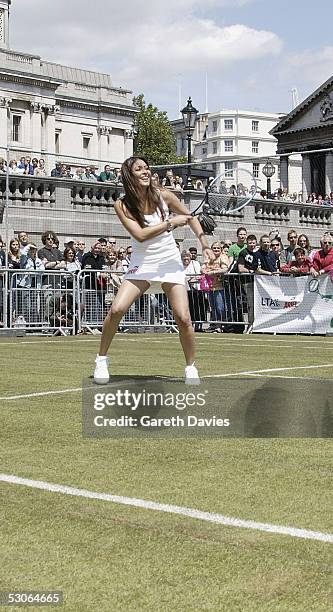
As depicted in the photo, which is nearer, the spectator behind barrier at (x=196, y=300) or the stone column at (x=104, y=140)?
the spectator behind barrier at (x=196, y=300)

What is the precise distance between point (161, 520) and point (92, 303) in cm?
1778

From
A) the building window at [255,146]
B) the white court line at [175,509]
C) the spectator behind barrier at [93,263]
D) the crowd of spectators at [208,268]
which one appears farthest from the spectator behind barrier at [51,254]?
the building window at [255,146]

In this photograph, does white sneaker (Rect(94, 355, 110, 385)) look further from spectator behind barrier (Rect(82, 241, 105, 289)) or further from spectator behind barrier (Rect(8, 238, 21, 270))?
spectator behind barrier (Rect(82, 241, 105, 289))

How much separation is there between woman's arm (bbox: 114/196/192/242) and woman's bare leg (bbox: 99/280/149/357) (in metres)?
0.48

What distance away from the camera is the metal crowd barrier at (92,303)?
2139 centimetres

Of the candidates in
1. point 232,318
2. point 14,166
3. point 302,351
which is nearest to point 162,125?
point 14,166

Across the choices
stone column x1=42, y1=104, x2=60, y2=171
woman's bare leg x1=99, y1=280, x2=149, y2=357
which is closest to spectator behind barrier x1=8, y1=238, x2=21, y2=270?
woman's bare leg x1=99, y1=280, x2=149, y2=357

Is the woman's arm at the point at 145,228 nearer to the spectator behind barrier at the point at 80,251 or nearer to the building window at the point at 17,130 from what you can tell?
the spectator behind barrier at the point at 80,251

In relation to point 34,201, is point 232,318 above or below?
below

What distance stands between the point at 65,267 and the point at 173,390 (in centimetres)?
1417

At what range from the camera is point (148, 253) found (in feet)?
30.6

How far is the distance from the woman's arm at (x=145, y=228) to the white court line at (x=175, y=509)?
3.89 meters

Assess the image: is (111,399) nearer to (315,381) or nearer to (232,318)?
(315,381)

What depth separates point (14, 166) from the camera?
35.2m
